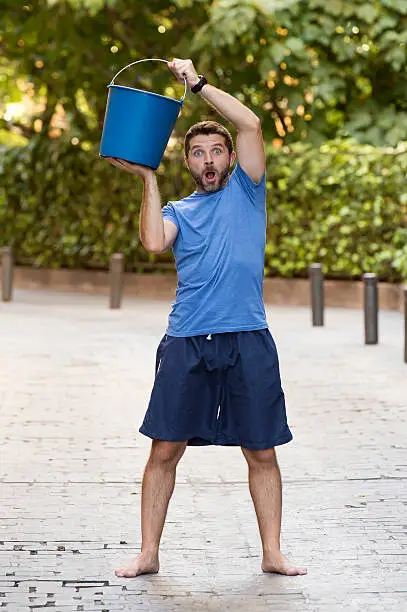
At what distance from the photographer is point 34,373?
12.5 m

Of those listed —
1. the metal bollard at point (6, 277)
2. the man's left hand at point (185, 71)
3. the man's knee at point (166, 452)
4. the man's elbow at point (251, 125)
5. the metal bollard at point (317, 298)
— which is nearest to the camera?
the man's left hand at point (185, 71)

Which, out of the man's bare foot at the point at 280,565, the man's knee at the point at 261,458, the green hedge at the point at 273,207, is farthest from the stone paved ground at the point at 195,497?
the green hedge at the point at 273,207

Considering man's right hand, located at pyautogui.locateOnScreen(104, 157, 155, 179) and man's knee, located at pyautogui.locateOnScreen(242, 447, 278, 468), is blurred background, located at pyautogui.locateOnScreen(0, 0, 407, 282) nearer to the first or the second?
man's knee, located at pyautogui.locateOnScreen(242, 447, 278, 468)

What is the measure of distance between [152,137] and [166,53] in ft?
59.3

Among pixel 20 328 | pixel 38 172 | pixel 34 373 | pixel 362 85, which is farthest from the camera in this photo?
pixel 38 172

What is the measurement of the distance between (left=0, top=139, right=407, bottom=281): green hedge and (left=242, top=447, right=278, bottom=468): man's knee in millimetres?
12667

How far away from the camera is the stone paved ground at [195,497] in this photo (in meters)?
5.49

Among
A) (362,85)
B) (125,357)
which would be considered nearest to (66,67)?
(362,85)

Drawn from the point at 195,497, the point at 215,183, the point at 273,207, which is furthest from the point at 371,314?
the point at 215,183

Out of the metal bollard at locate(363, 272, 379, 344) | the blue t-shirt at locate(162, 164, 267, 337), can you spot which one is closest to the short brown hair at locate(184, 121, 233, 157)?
the blue t-shirt at locate(162, 164, 267, 337)

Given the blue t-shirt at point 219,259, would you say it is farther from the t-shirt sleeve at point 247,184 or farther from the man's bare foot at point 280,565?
the man's bare foot at point 280,565

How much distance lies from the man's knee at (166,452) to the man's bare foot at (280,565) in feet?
1.72

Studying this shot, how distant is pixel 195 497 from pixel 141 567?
5.39 ft

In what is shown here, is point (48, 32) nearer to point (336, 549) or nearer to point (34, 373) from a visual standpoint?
point (34, 373)
